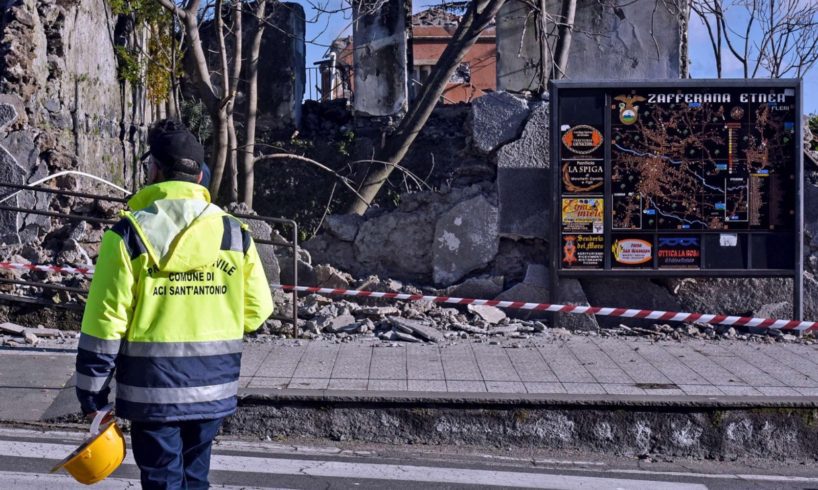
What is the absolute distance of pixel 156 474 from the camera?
390 centimetres

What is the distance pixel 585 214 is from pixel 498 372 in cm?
279

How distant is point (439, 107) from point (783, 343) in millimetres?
10901

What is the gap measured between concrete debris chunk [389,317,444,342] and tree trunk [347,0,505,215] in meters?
4.33

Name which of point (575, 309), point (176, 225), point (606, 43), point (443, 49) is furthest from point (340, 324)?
point (443, 49)

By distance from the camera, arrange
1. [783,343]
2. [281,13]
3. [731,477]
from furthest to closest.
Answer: [281,13], [783,343], [731,477]

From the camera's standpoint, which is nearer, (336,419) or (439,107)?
(336,419)

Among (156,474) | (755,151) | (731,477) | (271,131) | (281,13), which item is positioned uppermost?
(281,13)

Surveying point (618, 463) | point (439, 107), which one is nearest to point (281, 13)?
point (439, 107)

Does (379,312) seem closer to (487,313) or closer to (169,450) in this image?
(487,313)

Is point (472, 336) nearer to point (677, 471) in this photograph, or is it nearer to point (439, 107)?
point (677, 471)

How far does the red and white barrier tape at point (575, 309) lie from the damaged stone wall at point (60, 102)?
1553 mm

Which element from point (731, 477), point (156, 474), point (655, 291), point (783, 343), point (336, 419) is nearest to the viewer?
point (156, 474)

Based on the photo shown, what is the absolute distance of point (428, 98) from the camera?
14.5 metres

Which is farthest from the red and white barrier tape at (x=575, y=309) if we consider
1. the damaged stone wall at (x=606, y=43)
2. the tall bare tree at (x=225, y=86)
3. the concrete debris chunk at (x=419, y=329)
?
the damaged stone wall at (x=606, y=43)
